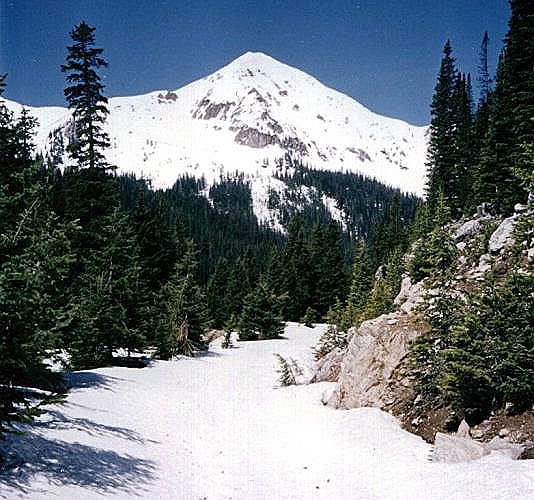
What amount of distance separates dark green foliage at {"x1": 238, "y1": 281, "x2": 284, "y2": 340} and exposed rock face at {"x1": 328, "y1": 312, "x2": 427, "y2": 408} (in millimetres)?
23334

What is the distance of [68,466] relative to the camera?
835cm

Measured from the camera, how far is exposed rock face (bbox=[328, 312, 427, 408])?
13969 millimetres

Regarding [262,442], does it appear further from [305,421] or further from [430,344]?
[430,344]

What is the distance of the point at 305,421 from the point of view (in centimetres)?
1390

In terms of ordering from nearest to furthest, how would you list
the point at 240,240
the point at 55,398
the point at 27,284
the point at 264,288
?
1. the point at 27,284
2. the point at 55,398
3. the point at 264,288
4. the point at 240,240

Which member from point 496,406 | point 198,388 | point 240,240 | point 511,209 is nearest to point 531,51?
point 511,209

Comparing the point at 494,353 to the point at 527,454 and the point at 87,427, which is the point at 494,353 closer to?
the point at 527,454

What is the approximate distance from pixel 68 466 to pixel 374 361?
935cm

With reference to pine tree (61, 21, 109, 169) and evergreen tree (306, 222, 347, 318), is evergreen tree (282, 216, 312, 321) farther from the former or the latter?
pine tree (61, 21, 109, 169)

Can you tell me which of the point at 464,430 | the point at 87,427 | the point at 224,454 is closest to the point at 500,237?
the point at 464,430

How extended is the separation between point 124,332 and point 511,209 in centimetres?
1906

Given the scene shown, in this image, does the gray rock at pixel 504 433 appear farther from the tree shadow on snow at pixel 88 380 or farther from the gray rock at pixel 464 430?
the tree shadow on snow at pixel 88 380

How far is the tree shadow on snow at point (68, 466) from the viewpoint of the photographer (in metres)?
7.47

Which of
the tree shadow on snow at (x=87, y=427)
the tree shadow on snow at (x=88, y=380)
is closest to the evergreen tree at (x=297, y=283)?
the tree shadow on snow at (x=88, y=380)
